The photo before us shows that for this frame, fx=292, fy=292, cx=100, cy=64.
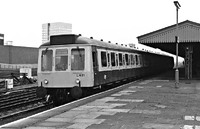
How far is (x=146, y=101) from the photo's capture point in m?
12.1

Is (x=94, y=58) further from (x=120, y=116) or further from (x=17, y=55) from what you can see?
(x=17, y=55)

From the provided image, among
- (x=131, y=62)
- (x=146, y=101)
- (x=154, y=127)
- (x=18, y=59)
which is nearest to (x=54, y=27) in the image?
(x=18, y=59)

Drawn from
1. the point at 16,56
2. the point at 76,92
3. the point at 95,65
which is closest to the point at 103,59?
the point at 95,65

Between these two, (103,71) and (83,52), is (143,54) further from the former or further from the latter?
(83,52)

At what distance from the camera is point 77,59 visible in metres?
13.6

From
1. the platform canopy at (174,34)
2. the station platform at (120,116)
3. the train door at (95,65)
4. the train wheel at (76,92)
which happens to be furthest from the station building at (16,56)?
the station platform at (120,116)

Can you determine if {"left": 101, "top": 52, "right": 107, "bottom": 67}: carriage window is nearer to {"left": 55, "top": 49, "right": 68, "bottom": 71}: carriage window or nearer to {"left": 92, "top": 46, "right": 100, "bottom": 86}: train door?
{"left": 92, "top": 46, "right": 100, "bottom": 86}: train door

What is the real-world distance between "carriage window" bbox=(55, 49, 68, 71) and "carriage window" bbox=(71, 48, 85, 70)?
0.34 meters

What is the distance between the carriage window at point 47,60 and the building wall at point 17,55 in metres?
45.2

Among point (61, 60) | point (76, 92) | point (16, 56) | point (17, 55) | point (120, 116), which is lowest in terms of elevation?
point (120, 116)

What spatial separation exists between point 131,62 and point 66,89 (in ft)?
28.6

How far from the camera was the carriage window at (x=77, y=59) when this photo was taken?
13500 millimetres

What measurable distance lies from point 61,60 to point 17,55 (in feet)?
162

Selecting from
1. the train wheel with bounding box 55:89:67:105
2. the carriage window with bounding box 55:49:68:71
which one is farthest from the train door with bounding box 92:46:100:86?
the train wheel with bounding box 55:89:67:105
